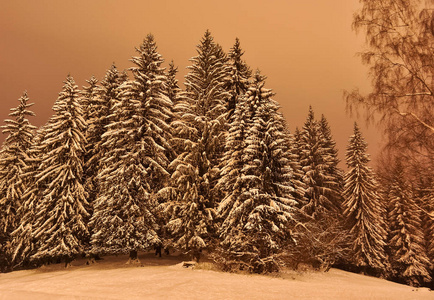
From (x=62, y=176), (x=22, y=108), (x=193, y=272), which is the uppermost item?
(x=22, y=108)

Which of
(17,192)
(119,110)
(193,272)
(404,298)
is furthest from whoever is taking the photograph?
(17,192)

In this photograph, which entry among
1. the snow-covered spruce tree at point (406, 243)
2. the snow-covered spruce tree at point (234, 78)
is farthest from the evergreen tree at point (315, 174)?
the snow-covered spruce tree at point (234, 78)

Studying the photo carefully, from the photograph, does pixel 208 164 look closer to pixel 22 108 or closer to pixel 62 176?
pixel 62 176

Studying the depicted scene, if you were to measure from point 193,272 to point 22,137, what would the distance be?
24.0m

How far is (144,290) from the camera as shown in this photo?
519 inches

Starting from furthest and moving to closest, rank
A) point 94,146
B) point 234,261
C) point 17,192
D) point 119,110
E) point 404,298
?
point 17,192 → point 94,146 → point 119,110 → point 234,261 → point 404,298

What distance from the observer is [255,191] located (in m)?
20.0

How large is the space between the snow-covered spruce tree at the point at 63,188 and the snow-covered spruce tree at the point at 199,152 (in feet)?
24.7

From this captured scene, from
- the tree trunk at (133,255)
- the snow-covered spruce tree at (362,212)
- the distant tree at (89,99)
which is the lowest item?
the tree trunk at (133,255)

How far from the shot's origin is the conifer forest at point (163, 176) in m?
20.8

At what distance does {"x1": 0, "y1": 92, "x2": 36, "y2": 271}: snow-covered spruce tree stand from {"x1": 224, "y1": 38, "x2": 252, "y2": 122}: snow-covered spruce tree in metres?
20.1

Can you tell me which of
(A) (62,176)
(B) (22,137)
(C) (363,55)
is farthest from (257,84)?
(B) (22,137)

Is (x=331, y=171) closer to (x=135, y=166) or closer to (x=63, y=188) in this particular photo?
(x=135, y=166)

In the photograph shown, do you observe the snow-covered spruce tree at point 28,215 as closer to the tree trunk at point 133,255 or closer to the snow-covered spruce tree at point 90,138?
the snow-covered spruce tree at point 90,138
